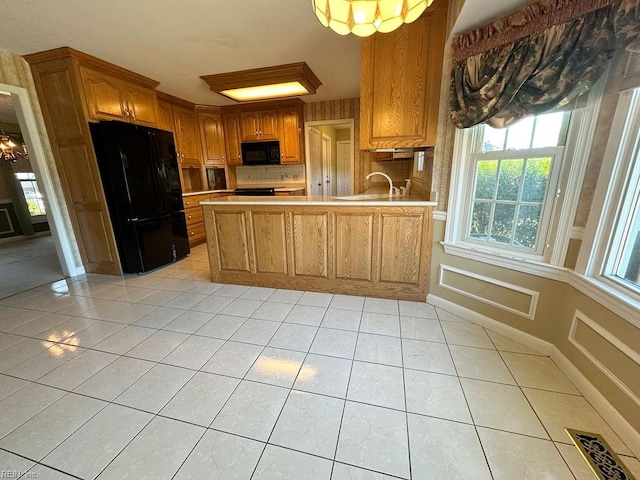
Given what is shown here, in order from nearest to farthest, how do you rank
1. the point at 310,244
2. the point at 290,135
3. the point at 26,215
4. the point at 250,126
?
the point at 310,244
the point at 290,135
the point at 250,126
the point at 26,215

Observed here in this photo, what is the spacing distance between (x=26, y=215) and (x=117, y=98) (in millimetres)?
4901

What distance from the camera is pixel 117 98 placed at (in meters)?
3.14

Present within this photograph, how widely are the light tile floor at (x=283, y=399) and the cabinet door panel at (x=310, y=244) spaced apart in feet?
1.64

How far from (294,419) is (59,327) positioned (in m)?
2.26

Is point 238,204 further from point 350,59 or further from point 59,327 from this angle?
point 350,59

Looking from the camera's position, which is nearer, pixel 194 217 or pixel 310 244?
pixel 310 244

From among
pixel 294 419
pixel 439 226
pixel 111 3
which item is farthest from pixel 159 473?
pixel 111 3

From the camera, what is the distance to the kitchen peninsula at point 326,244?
7.77 ft

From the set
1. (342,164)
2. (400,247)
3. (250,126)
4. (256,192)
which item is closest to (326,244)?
(400,247)

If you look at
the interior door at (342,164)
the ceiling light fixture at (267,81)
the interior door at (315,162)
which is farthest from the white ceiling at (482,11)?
the interior door at (342,164)

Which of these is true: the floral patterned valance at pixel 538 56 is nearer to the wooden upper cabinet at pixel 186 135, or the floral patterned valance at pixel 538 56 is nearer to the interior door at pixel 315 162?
the interior door at pixel 315 162

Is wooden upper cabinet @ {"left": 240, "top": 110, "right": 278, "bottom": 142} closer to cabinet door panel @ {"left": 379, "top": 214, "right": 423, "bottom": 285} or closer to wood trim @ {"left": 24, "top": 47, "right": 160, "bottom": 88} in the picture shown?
wood trim @ {"left": 24, "top": 47, "right": 160, "bottom": 88}

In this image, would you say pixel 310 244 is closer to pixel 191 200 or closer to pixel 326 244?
pixel 326 244

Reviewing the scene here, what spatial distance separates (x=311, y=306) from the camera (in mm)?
2439
